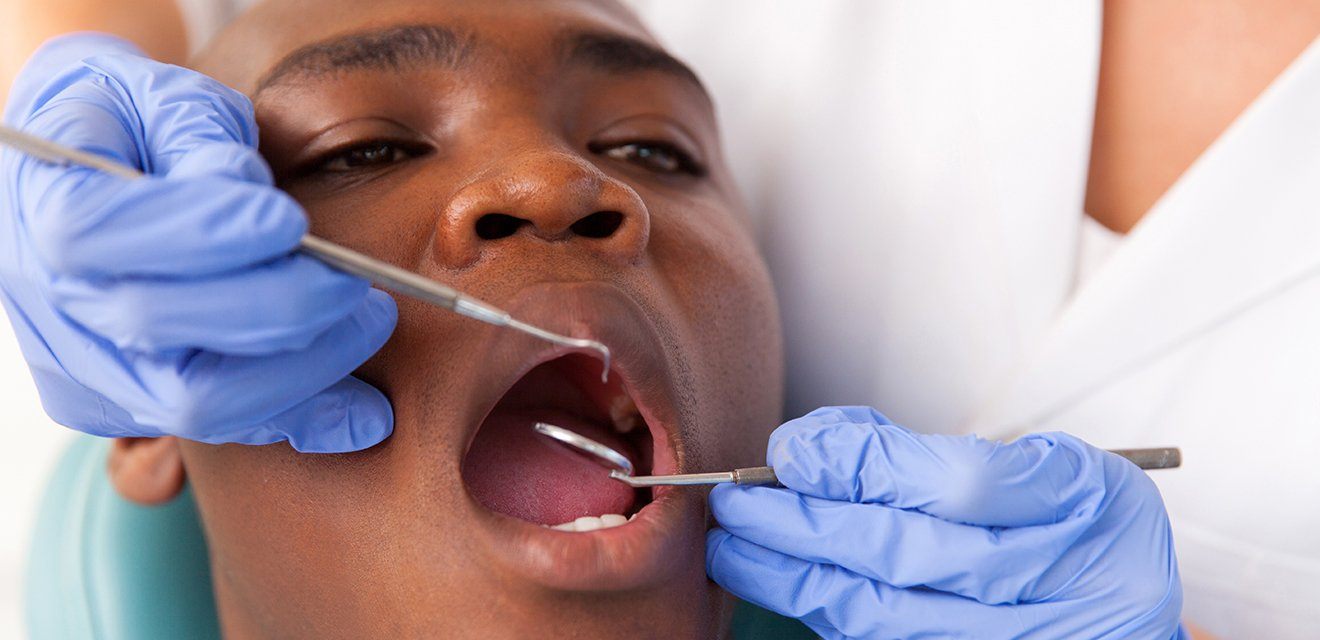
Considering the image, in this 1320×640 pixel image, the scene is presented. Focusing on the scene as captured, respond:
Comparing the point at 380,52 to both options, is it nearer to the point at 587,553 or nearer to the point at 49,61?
the point at 49,61

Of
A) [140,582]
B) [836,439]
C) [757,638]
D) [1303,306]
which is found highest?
[1303,306]

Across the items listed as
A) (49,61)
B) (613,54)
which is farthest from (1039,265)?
(49,61)

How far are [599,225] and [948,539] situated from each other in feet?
1.47

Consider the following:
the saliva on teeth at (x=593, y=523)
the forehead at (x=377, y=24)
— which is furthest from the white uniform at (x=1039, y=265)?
the saliva on teeth at (x=593, y=523)

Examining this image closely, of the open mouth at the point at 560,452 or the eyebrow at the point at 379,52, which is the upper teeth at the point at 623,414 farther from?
the eyebrow at the point at 379,52

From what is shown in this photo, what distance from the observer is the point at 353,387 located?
3.24 ft

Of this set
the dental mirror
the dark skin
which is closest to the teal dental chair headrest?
the dark skin

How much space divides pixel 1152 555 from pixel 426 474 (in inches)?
28.1

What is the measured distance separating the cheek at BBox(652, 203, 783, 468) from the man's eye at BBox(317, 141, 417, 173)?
289 millimetres

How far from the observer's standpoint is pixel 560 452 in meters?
1.13

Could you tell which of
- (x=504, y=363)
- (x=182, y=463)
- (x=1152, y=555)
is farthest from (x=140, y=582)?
(x=1152, y=555)

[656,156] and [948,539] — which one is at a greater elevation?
[656,156]

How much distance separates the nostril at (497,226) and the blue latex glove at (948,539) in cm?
32

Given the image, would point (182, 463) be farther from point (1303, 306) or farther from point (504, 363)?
point (1303, 306)
